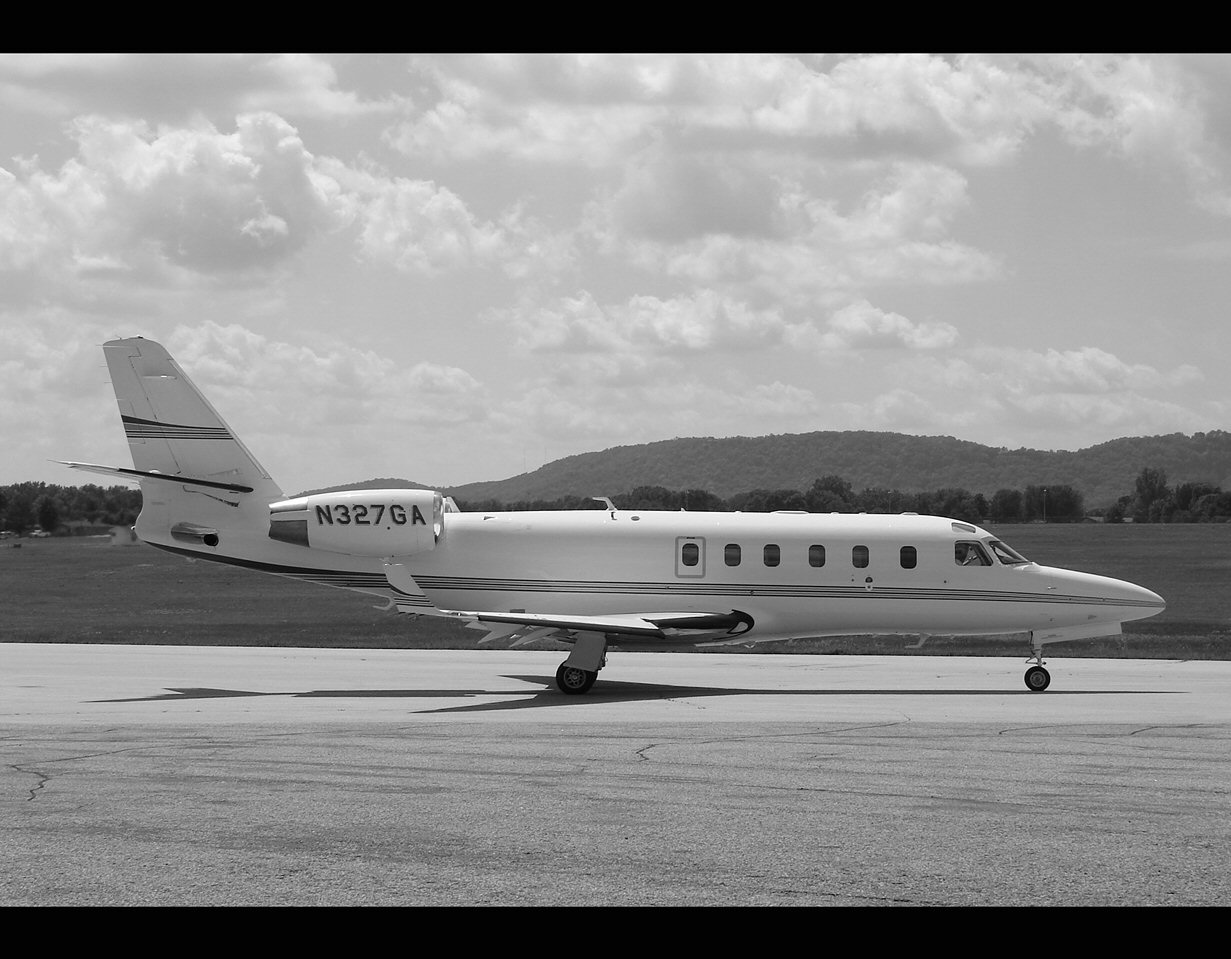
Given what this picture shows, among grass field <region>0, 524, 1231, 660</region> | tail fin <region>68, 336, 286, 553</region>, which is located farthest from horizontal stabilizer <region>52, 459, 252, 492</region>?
grass field <region>0, 524, 1231, 660</region>

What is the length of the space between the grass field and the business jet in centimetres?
785

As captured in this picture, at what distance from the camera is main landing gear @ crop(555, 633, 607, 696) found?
2105cm

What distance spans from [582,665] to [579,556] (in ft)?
7.20

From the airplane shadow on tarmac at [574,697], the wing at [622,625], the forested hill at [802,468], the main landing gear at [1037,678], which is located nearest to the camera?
the airplane shadow on tarmac at [574,697]

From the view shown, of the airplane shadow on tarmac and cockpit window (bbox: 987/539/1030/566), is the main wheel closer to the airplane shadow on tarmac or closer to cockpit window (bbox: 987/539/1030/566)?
the airplane shadow on tarmac

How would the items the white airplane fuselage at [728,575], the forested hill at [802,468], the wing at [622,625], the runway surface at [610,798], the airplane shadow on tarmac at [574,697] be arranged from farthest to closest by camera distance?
the forested hill at [802,468], the white airplane fuselage at [728,575], the wing at [622,625], the airplane shadow on tarmac at [574,697], the runway surface at [610,798]

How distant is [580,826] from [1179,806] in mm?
5186

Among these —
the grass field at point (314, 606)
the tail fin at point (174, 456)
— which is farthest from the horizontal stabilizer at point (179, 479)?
the grass field at point (314, 606)

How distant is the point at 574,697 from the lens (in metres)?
20.7

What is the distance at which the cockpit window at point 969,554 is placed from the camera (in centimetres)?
2273

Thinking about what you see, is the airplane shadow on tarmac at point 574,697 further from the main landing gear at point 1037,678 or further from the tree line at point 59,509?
the tree line at point 59,509

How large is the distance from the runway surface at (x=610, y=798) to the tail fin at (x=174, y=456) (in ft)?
10.1
